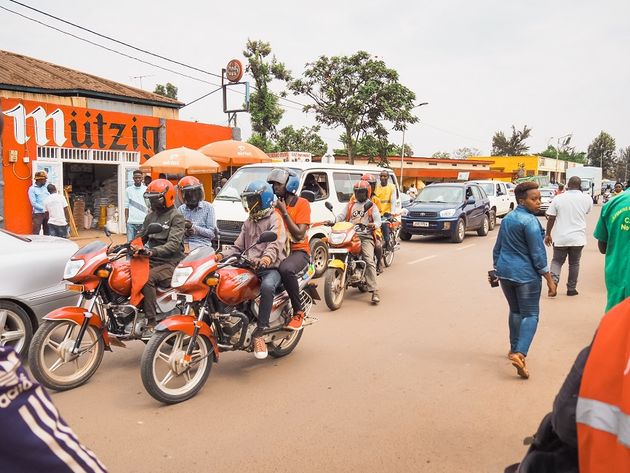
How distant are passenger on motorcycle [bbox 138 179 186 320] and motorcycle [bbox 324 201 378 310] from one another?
2721mm

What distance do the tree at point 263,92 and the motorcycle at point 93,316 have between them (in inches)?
1023

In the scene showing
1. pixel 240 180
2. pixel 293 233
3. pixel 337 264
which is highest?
pixel 240 180

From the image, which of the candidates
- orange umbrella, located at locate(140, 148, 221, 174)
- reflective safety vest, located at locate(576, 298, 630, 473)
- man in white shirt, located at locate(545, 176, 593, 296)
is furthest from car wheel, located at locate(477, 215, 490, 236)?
reflective safety vest, located at locate(576, 298, 630, 473)

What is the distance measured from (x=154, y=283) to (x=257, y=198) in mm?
1282

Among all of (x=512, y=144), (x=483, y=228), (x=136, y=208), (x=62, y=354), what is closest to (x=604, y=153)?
(x=512, y=144)

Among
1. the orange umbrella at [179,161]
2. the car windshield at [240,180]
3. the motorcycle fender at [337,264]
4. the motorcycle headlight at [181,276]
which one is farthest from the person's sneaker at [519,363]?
the orange umbrella at [179,161]

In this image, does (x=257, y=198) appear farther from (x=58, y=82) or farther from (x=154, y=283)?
(x=58, y=82)

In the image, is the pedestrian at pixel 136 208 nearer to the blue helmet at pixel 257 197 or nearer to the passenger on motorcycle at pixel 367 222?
the passenger on motorcycle at pixel 367 222

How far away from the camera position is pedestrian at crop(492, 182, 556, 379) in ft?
15.7

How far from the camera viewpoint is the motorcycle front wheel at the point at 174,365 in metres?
4.06

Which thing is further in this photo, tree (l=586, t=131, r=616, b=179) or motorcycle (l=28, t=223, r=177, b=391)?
tree (l=586, t=131, r=616, b=179)

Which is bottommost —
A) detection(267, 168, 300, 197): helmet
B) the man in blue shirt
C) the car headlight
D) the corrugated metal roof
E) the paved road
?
the paved road

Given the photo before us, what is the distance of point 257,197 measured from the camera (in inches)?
199

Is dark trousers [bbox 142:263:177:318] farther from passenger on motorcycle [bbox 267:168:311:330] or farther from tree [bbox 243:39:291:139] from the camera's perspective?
tree [bbox 243:39:291:139]
